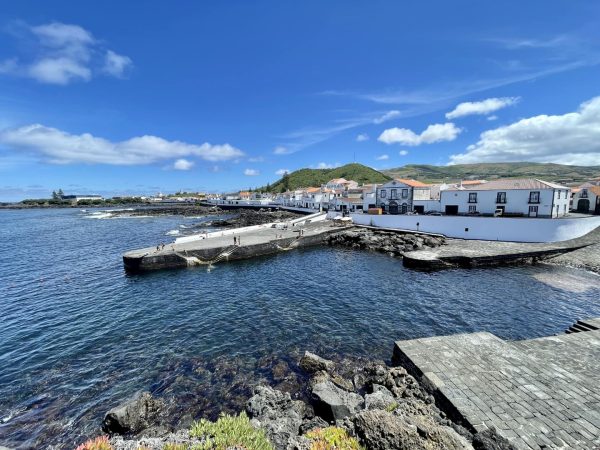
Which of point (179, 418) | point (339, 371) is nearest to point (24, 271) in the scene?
point (179, 418)

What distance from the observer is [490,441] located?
6.96 metres

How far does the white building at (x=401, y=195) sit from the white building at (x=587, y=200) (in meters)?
31.4

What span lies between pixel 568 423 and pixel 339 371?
789cm

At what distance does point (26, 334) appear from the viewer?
16.4 m

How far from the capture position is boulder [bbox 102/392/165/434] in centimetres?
953

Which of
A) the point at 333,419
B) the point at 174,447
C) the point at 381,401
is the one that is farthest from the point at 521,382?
the point at 174,447

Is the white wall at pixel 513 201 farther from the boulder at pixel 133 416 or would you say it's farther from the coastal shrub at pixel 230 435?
the boulder at pixel 133 416

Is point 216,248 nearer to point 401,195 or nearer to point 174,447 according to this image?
point 174,447

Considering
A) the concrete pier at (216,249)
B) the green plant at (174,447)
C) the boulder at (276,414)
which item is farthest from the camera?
the concrete pier at (216,249)

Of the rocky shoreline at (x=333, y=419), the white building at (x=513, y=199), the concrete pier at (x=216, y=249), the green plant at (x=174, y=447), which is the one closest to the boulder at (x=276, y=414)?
the rocky shoreline at (x=333, y=419)

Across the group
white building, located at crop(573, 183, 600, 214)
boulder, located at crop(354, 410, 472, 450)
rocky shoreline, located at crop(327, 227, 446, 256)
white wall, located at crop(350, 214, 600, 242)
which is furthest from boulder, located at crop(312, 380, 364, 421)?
white building, located at crop(573, 183, 600, 214)

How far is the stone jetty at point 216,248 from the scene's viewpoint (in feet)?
94.6

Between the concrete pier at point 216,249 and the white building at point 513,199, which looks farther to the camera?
the white building at point 513,199

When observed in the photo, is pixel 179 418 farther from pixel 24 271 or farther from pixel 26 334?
pixel 24 271
